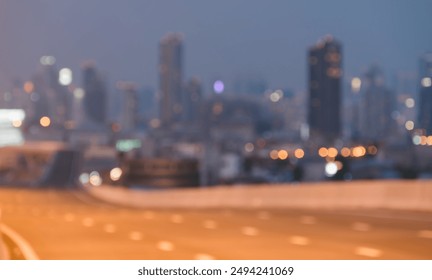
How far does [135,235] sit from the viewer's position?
867 inches

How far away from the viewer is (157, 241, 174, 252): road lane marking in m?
18.5

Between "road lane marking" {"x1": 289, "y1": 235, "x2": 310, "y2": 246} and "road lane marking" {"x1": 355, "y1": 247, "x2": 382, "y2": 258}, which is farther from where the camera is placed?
"road lane marking" {"x1": 289, "y1": 235, "x2": 310, "y2": 246}

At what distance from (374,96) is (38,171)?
37309 mm

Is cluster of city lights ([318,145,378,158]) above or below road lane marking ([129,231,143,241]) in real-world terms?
below

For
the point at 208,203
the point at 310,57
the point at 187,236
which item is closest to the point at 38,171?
the point at 310,57

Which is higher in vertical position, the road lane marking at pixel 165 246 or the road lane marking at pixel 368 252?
the road lane marking at pixel 368 252

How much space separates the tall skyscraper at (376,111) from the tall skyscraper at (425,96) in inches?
2346

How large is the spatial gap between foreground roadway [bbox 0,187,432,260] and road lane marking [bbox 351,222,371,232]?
25 millimetres

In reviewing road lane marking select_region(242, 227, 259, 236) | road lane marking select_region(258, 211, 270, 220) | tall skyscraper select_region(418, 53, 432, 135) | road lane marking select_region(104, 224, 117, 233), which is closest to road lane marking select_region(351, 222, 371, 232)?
road lane marking select_region(242, 227, 259, 236)

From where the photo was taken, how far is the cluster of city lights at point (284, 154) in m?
129

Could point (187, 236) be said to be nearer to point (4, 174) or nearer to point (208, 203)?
point (208, 203)

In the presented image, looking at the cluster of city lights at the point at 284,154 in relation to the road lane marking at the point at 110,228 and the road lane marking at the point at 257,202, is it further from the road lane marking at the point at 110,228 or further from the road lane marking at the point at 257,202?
the road lane marking at the point at 110,228

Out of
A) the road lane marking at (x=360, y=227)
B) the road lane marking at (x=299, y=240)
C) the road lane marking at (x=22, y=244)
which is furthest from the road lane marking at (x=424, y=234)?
the road lane marking at (x=22, y=244)

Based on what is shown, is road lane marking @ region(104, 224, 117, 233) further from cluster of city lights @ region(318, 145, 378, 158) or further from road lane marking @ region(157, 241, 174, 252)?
cluster of city lights @ region(318, 145, 378, 158)
